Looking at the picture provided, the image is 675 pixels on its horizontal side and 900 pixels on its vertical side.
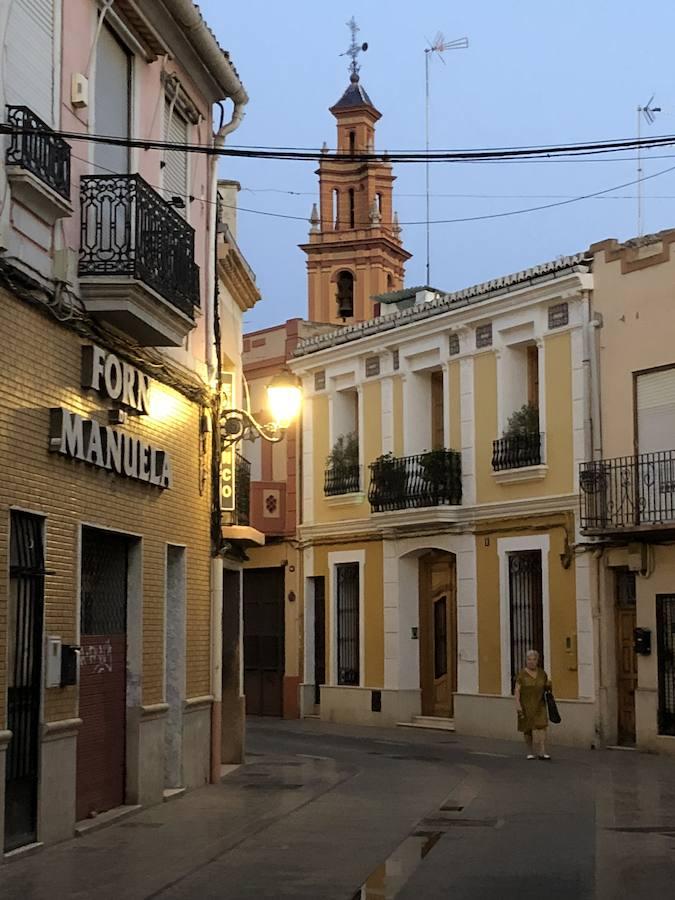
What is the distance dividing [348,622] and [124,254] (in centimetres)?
1831

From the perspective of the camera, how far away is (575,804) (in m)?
15.8

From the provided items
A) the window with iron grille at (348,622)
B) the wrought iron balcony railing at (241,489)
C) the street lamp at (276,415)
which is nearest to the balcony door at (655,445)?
the wrought iron balcony railing at (241,489)

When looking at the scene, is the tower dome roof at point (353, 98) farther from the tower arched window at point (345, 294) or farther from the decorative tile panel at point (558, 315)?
the decorative tile panel at point (558, 315)

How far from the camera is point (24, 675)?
1199cm

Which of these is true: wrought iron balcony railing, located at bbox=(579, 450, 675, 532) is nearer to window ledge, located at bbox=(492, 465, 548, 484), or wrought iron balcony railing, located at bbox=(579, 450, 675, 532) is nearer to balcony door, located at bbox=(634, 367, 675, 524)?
balcony door, located at bbox=(634, 367, 675, 524)

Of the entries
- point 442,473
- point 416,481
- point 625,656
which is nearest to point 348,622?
point 416,481

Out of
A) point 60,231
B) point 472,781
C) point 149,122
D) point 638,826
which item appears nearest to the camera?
point 60,231

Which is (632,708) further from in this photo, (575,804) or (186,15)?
(186,15)

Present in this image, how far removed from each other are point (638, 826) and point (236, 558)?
8.34m

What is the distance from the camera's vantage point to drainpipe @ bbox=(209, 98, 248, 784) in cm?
1794

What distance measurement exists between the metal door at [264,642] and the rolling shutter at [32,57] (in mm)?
20943

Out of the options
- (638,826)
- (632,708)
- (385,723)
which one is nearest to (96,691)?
(638,826)

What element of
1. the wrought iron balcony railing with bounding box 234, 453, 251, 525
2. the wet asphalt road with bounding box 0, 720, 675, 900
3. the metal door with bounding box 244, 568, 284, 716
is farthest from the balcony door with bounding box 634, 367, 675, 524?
the metal door with bounding box 244, 568, 284, 716

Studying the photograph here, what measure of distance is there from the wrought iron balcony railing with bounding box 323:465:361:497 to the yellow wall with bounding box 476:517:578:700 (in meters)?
4.12
